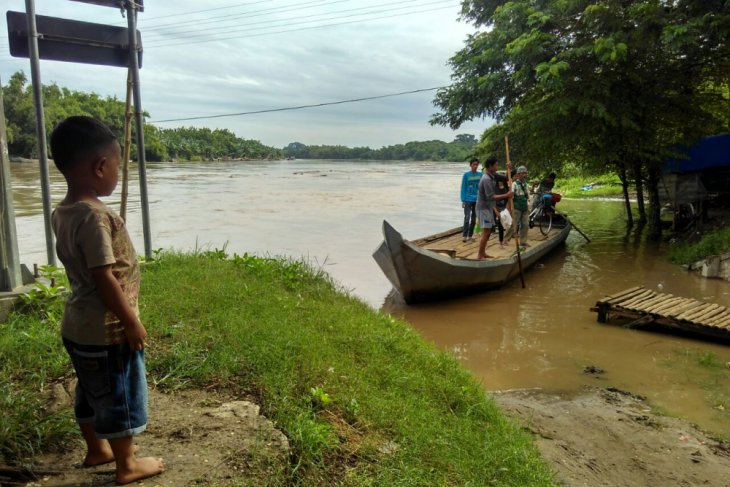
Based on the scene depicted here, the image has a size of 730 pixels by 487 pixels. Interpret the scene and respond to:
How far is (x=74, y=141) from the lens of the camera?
6.42 ft

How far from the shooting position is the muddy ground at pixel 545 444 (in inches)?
87.7

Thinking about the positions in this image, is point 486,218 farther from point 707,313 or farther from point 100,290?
point 100,290

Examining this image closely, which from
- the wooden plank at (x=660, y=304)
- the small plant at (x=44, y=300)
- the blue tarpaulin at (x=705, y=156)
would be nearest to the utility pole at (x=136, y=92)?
the small plant at (x=44, y=300)

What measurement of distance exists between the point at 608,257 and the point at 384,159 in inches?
6136

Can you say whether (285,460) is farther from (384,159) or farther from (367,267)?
(384,159)

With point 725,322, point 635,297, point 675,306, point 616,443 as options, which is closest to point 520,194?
point 635,297

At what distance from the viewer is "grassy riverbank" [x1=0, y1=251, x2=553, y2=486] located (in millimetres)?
2494

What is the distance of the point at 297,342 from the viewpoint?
143 inches

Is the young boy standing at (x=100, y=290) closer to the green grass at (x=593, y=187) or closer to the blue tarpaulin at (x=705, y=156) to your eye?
the blue tarpaulin at (x=705, y=156)

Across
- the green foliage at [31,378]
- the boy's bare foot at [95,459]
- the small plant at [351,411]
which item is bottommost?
the small plant at [351,411]

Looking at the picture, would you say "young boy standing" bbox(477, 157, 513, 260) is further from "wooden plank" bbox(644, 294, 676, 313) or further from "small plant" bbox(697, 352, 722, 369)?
"small plant" bbox(697, 352, 722, 369)

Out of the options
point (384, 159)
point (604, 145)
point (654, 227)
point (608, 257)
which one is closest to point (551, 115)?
point (604, 145)

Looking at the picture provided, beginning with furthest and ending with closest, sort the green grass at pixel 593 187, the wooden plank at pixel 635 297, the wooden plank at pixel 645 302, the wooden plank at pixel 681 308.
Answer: the green grass at pixel 593 187 → the wooden plank at pixel 635 297 → the wooden plank at pixel 645 302 → the wooden plank at pixel 681 308

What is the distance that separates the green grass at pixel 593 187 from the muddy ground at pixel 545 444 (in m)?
24.1
